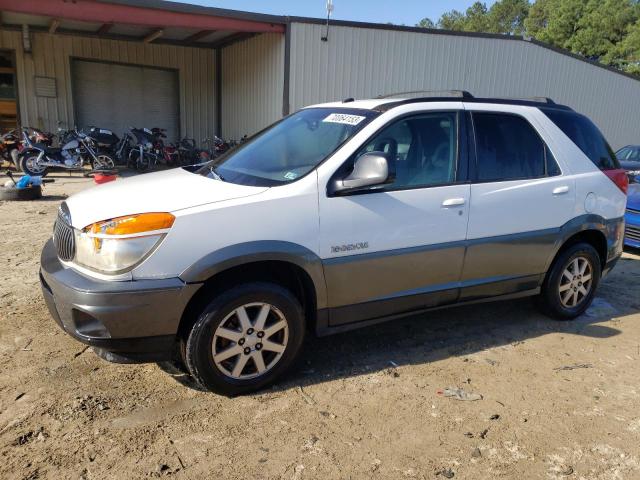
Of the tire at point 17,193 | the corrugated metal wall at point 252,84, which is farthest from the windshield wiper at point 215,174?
the corrugated metal wall at point 252,84

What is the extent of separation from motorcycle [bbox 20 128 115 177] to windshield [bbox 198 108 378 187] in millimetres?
9800

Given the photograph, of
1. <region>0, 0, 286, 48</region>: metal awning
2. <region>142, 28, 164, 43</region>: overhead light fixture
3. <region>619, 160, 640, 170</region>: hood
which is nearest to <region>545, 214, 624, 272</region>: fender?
<region>619, 160, 640, 170</region>: hood

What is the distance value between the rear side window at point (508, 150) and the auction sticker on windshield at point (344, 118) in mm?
958

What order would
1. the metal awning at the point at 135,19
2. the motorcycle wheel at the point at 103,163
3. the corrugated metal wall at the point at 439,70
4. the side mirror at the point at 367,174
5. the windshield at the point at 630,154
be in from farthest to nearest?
the motorcycle wheel at the point at 103,163 < the corrugated metal wall at the point at 439,70 < the windshield at the point at 630,154 < the metal awning at the point at 135,19 < the side mirror at the point at 367,174

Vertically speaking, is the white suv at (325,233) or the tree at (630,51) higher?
the tree at (630,51)

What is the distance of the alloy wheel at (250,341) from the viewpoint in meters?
3.13

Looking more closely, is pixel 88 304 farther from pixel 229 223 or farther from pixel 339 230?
pixel 339 230

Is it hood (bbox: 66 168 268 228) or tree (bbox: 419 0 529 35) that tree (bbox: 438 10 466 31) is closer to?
tree (bbox: 419 0 529 35)

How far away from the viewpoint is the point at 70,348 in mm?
3756

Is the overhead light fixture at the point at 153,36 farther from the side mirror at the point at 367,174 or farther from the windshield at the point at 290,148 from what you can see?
the side mirror at the point at 367,174

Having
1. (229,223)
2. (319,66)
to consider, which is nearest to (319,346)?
(229,223)

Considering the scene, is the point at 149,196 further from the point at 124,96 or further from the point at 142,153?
the point at 124,96

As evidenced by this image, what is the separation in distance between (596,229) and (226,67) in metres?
14.1

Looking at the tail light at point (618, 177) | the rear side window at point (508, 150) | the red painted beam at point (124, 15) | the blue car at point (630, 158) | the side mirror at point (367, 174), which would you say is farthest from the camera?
the blue car at point (630, 158)
